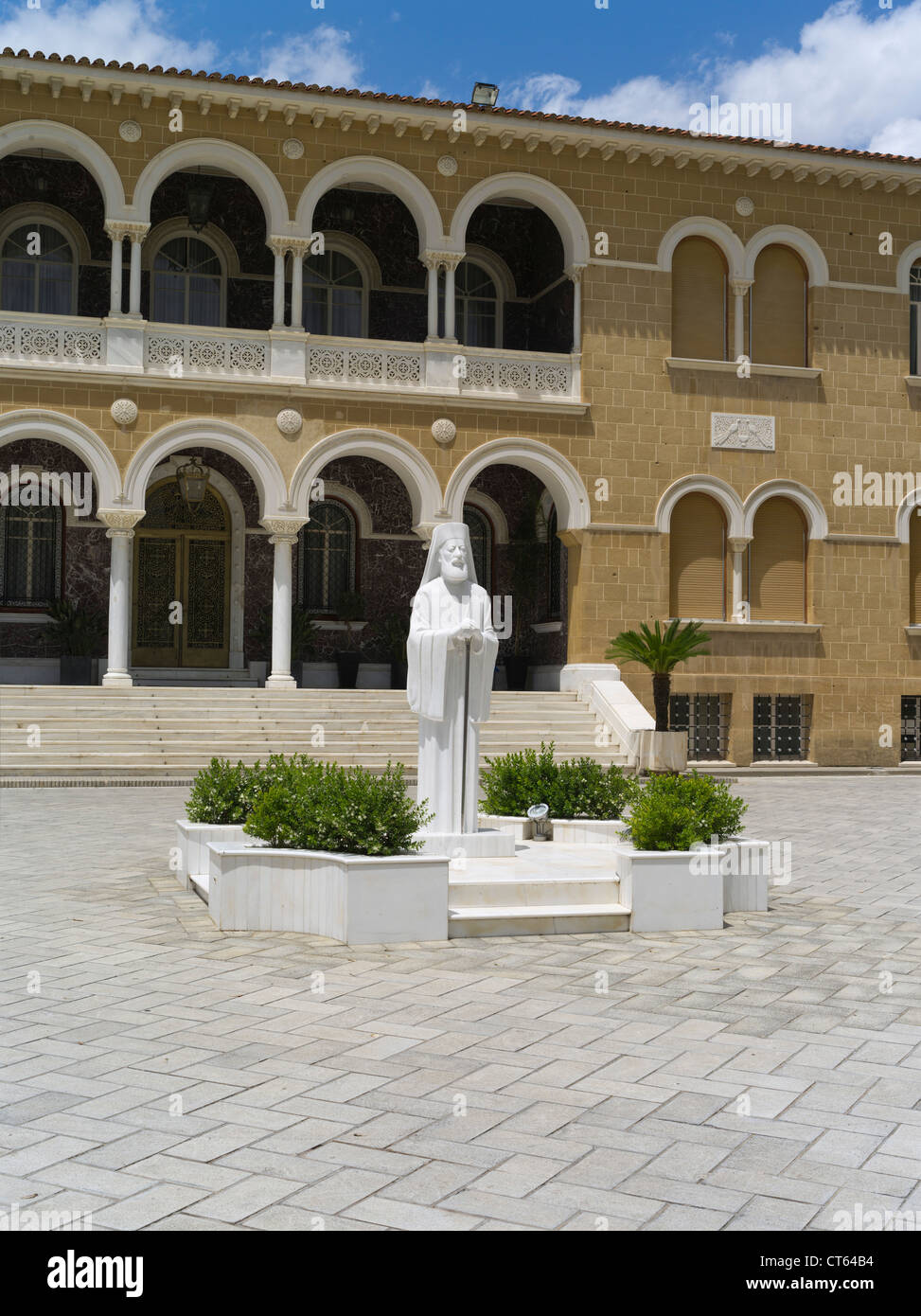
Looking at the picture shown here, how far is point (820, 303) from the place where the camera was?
23.8 metres

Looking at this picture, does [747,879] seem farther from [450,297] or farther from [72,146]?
[72,146]

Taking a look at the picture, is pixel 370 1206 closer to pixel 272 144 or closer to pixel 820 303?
Result: pixel 272 144

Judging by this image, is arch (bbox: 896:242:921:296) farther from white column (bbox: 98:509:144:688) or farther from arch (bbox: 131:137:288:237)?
white column (bbox: 98:509:144:688)

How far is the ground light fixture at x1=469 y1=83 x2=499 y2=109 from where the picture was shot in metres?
22.9

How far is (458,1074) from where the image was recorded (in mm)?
5098

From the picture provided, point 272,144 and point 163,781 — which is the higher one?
point 272,144

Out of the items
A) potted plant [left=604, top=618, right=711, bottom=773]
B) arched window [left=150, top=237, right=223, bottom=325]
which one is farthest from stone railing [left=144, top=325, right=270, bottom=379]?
potted plant [left=604, top=618, right=711, bottom=773]

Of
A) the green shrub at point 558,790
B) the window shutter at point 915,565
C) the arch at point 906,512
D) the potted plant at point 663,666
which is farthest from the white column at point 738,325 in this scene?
the green shrub at point 558,790

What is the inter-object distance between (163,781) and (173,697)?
2.81m

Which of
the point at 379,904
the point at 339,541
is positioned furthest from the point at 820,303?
the point at 379,904

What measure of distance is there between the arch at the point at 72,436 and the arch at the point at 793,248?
37.7ft

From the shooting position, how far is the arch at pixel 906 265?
2428cm

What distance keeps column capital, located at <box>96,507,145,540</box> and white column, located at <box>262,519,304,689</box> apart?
2064 mm
